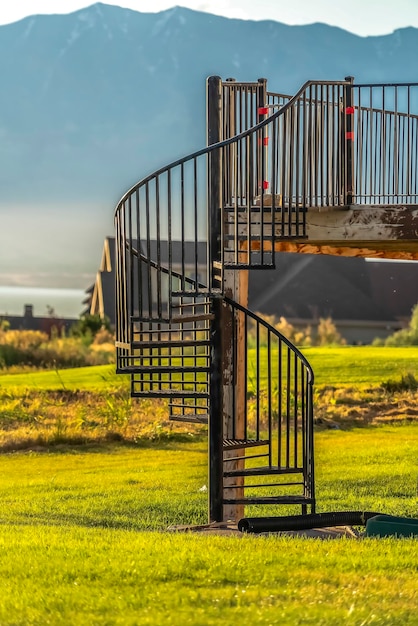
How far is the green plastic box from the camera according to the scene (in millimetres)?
9281

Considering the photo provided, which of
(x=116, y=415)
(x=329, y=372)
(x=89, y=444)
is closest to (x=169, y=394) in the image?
(x=89, y=444)

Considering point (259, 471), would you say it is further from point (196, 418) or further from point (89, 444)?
point (89, 444)

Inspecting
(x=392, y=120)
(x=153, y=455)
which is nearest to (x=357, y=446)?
(x=153, y=455)

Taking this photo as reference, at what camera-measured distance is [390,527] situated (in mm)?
9391

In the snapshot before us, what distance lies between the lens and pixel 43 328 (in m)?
32.7

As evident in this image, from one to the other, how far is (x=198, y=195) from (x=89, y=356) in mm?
18057

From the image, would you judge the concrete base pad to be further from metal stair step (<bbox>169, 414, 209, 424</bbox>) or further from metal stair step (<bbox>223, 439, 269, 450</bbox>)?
metal stair step (<bbox>169, 414, 209, 424</bbox>)

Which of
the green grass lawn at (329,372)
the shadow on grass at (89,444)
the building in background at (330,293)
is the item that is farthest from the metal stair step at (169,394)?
the building in background at (330,293)

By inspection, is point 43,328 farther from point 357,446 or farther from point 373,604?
point 373,604

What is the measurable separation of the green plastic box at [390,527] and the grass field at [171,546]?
1.71ft

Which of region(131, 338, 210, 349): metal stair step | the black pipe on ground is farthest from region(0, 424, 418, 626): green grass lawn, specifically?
region(131, 338, 210, 349): metal stair step

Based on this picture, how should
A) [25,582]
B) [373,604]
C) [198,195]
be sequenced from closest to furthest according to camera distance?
[373,604] → [25,582] → [198,195]

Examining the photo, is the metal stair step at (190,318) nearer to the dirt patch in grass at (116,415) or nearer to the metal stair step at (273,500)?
the metal stair step at (273,500)

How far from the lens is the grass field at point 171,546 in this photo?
641cm
